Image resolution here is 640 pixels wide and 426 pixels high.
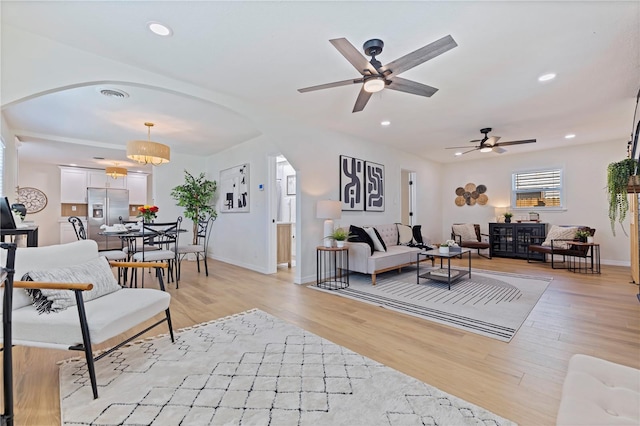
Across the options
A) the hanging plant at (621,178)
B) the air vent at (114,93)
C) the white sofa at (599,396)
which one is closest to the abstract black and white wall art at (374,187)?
the hanging plant at (621,178)

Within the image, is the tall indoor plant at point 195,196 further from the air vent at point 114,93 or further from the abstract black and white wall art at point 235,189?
the air vent at point 114,93

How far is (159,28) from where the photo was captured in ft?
7.29

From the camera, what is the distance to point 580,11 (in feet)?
6.81

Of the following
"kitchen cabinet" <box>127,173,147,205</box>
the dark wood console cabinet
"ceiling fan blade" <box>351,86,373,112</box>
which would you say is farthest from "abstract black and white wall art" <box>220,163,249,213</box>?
the dark wood console cabinet

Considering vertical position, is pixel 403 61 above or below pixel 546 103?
below

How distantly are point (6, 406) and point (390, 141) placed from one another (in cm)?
585

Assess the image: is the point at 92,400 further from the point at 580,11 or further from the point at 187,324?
the point at 580,11

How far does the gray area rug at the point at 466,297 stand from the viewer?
2813 millimetres

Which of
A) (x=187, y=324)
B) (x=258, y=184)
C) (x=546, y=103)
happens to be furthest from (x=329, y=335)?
(x=546, y=103)

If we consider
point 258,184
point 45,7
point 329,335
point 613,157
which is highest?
point 45,7

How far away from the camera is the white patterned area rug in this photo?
1485 mm

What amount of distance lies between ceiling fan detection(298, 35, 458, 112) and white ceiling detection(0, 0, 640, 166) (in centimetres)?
22

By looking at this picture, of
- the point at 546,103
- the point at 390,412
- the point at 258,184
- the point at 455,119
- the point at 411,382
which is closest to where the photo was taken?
the point at 390,412

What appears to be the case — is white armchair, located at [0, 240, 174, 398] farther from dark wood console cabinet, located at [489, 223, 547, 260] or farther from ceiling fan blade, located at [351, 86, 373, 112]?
dark wood console cabinet, located at [489, 223, 547, 260]
